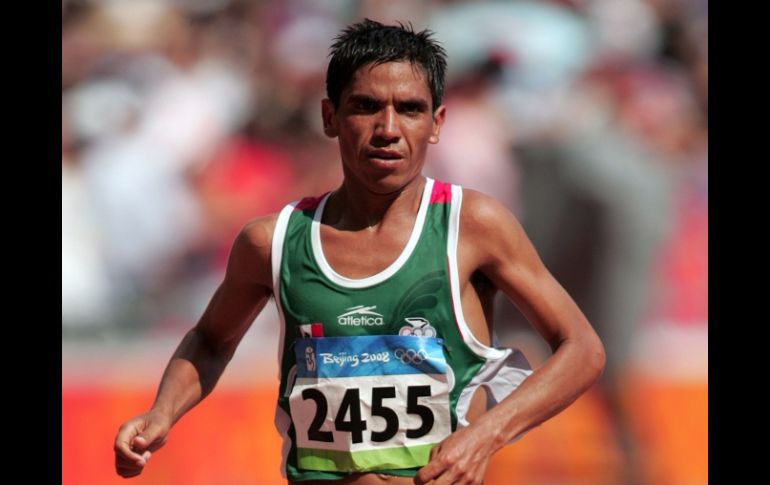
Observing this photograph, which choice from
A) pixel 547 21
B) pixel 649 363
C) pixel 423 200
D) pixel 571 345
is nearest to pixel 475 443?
pixel 571 345

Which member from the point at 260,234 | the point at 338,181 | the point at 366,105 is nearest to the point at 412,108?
the point at 366,105

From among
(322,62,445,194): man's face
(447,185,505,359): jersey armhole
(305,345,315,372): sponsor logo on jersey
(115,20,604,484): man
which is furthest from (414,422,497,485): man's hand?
(322,62,445,194): man's face

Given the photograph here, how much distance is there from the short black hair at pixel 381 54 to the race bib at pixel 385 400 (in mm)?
678

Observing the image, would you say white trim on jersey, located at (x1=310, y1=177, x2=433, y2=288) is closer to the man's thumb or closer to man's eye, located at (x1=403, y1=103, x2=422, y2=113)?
man's eye, located at (x1=403, y1=103, x2=422, y2=113)

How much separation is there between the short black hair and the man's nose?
0.48ft

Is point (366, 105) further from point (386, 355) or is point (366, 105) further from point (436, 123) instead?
point (386, 355)

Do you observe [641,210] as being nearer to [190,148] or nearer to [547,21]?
[547,21]

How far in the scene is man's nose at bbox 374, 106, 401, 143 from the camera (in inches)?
111

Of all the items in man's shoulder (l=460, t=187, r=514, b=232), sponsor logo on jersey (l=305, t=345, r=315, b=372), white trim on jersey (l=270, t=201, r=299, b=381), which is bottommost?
sponsor logo on jersey (l=305, t=345, r=315, b=372)

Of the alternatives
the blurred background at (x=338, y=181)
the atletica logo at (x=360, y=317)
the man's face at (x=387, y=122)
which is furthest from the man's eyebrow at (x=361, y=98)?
the blurred background at (x=338, y=181)

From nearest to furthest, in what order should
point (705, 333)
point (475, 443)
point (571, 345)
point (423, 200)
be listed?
point (475, 443) < point (571, 345) < point (423, 200) < point (705, 333)

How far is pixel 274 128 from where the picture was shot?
18.1 ft

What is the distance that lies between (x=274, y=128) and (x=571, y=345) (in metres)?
3.07

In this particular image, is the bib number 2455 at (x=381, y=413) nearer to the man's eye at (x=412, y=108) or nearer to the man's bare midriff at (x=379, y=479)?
the man's bare midriff at (x=379, y=479)
